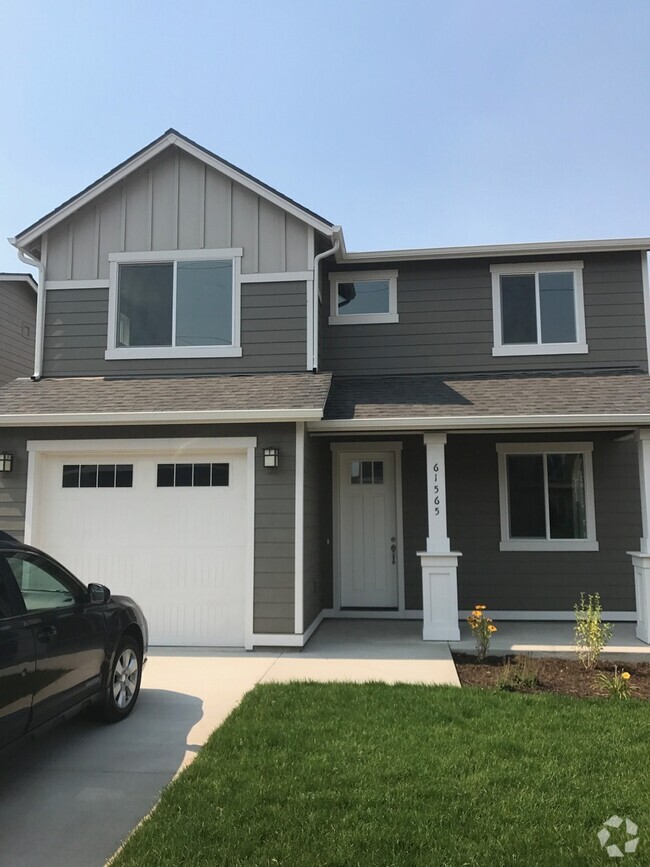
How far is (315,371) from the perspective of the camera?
28.5ft

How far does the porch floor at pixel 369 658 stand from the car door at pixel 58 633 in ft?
6.89

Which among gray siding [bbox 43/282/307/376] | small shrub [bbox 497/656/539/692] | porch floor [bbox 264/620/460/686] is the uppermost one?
gray siding [bbox 43/282/307/376]

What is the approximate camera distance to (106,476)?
8.11 m

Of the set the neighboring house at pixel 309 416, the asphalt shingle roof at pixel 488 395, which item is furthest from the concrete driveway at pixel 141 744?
the asphalt shingle roof at pixel 488 395

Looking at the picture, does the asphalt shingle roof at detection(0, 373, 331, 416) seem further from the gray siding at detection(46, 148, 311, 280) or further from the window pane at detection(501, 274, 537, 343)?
the window pane at detection(501, 274, 537, 343)

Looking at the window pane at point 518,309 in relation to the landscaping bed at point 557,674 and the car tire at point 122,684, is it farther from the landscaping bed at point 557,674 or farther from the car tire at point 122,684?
the car tire at point 122,684

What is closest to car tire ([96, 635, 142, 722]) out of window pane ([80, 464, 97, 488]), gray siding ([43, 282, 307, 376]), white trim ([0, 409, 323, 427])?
white trim ([0, 409, 323, 427])

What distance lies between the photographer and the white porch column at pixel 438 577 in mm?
7785

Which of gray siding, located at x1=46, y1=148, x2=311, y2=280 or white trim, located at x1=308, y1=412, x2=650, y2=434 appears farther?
gray siding, located at x1=46, y1=148, x2=311, y2=280

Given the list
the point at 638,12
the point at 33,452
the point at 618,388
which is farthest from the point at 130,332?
the point at 638,12

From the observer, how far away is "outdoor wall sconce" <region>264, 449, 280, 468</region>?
7594mm

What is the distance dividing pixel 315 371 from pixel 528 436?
3529mm

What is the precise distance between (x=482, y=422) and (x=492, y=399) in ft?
2.78

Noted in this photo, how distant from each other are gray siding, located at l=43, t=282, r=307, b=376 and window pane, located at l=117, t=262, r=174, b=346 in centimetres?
27
